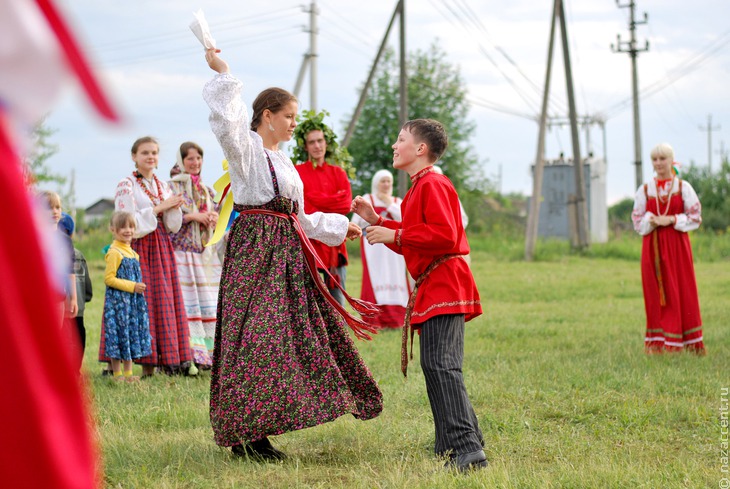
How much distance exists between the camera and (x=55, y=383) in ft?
3.76

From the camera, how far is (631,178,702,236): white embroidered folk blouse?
26.3 feet

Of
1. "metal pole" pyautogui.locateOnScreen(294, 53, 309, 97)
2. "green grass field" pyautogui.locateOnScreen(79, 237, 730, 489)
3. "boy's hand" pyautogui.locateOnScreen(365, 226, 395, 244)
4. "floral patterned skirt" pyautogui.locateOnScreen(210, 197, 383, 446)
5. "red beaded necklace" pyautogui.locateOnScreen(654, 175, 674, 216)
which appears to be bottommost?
"green grass field" pyautogui.locateOnScreen(79, 237, 730, 489)

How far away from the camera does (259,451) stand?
4410 mm

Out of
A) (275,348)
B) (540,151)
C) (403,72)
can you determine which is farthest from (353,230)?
(540,151)

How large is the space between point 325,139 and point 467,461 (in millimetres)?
5030

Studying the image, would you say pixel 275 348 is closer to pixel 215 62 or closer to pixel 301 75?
pixel 215 62

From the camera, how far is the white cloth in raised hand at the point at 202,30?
4.00m

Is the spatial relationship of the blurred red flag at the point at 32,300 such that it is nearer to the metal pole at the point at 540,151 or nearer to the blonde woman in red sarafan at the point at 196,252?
the blonde woman in red sarafan at the point at 196,252

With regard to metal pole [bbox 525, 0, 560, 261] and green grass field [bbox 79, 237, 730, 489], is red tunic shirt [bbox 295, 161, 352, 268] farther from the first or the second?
metal pole [bbox 525, 0, 560, 261]

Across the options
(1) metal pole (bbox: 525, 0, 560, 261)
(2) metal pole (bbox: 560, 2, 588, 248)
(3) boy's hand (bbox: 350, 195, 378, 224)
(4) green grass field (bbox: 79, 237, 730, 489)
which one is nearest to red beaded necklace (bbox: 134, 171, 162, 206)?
(4) green grass field (bbox: 79, 237, 730, 489)

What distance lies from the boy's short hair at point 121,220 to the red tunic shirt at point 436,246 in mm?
3209

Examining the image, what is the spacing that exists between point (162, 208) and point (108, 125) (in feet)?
20.3

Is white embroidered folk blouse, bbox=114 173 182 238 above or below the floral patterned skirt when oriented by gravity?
above

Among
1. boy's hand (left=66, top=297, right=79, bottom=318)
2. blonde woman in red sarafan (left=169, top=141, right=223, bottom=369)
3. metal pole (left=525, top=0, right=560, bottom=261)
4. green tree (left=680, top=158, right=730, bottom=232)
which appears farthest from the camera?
green tree (left=680, top=158, right=730, bottom=232)
